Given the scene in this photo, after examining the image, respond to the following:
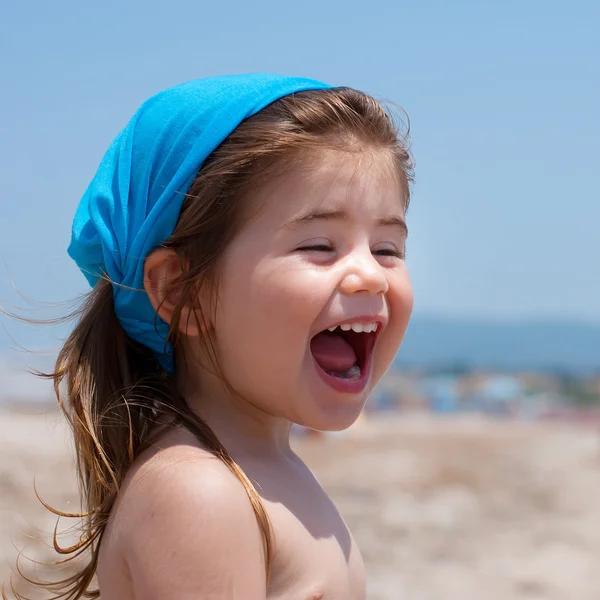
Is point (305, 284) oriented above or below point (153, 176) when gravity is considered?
below

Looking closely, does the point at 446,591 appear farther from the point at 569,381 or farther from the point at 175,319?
the point at 569,381

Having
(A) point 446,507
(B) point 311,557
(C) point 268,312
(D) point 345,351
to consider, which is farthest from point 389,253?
(A) point 446,507

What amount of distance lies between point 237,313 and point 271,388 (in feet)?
0.56

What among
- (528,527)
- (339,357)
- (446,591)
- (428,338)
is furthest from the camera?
(428,338)

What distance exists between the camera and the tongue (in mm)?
2002

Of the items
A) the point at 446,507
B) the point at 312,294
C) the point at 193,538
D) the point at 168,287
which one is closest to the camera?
the point at 193,538

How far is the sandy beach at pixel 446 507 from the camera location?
19.5ft

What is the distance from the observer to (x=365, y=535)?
7227 millimetres

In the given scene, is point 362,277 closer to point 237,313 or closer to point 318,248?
point 318,248

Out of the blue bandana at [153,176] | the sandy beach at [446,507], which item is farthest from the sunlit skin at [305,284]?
the sandy beach at [446,507]

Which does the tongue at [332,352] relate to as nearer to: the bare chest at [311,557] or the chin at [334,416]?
the chin at [334,416]

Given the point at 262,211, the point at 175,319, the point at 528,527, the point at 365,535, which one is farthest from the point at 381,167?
the point at 528,527

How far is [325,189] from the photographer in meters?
1.97

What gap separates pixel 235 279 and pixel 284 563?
568 millimetres
